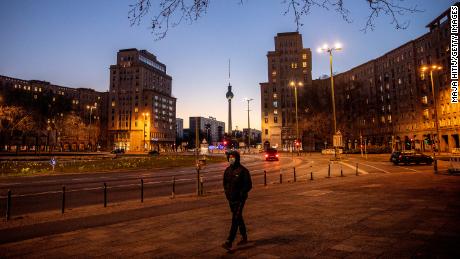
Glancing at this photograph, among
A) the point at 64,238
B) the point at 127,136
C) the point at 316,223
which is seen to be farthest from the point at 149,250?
the point at 127,136

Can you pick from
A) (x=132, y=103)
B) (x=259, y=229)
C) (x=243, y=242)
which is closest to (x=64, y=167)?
(x=259, y=229)

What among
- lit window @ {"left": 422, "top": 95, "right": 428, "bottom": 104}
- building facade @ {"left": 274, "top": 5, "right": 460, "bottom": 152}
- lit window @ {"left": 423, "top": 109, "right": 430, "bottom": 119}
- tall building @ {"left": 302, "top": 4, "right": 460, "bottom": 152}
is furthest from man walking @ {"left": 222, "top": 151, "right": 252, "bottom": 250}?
lit window @ {"left": 422, "top": 95, "right": 428, "bottom": 104}

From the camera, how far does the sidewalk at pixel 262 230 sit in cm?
588

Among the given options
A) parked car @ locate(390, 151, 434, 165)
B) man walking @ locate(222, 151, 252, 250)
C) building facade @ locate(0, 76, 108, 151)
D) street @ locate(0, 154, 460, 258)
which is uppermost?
building facade @ locate(0, 76, 108, 151)

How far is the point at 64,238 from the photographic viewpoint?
281 inches

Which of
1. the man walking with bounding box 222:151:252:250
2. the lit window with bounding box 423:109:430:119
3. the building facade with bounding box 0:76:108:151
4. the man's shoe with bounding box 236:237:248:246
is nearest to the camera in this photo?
the man walking with bounding box 222:151:252:250

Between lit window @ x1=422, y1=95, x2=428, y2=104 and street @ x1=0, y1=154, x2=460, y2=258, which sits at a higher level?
lit window @ x1=422, y1=95, x2=428, y2=104

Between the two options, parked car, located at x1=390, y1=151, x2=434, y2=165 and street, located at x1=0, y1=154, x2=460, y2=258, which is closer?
street, located at x1=0, y1=154, x2=460, y2=258

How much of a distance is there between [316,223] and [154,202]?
678 cm

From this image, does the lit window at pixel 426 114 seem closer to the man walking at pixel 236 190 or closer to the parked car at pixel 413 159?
the parked car at pixel 413 159

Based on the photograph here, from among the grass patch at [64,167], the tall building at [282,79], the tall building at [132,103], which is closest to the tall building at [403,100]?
the tall building at [282,79]

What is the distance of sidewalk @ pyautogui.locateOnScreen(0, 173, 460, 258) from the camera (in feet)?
19.3

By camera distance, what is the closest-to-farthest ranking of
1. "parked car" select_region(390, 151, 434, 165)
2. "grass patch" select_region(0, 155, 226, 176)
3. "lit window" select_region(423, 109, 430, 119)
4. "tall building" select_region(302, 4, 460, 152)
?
"grass patch" select_region(0, 155, 226, 176) < "parked car" select_region(390, 151, 434, 165) < "tall building" select_region(302, 4, 460, 152) < "lit window" select_region(423, 109, 430, 119)

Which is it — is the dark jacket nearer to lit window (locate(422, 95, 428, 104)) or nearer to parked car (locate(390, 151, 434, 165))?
parked car (locate(390, 151, 434, 165))
